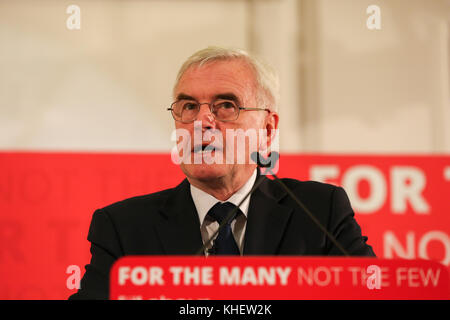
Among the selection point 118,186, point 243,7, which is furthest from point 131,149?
point 243,7

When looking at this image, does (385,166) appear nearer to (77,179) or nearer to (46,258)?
(77,179)

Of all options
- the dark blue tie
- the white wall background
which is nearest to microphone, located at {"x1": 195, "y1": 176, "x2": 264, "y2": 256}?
the dark blue tie

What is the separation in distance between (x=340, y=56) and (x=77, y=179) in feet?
3.37

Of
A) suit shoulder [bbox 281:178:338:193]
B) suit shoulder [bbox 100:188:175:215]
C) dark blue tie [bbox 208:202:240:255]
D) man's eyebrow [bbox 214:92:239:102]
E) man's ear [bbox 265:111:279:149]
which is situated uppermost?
man's eyebrow [bbox 214:92:239:102]

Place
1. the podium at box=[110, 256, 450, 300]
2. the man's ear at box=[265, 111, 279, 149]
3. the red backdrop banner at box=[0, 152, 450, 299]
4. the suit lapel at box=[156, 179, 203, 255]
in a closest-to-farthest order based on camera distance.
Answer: the podium at box=[110, 256, 450, 300] < the suit lapel at box=[156, 179, 203, 255] < the man's ear at box=[265, 111, 279, 149] < the red backdrop banner at box=[0, 152, 450, 299]

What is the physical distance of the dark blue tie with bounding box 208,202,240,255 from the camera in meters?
0.96

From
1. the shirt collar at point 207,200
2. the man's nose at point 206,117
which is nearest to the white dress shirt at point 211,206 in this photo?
the shirt collar at point 207,200

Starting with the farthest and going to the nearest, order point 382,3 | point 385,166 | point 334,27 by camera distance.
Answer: point 385,166, point 334,27, point 382,3

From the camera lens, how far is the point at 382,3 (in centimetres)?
138

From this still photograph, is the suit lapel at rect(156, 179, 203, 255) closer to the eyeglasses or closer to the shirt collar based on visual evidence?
the shirt collar

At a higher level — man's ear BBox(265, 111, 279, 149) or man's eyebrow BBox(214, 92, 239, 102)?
man's eyebrow BBox(214, 92, 239, 102)

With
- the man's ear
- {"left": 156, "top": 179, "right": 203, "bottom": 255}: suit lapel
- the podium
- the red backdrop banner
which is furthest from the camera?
the red backdrop banner

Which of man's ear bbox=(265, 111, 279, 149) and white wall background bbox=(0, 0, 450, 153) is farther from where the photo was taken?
white wall background bbox=(0, 0, 450, 153)

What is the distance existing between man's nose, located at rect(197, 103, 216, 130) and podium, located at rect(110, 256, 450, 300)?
0.85 feet
